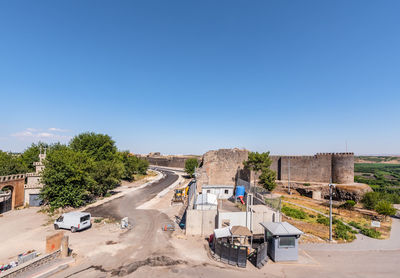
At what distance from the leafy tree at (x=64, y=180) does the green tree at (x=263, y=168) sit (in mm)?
24510

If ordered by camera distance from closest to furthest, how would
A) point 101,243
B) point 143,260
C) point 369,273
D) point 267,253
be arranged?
1. point 369,273
2. point 143,260
3. point 267,253
4. point 101,243

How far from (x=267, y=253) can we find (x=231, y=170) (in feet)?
63.7

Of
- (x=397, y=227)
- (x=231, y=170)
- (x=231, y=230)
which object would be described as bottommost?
(x=397, y=227)

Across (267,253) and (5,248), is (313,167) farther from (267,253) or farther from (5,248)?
(5,248)

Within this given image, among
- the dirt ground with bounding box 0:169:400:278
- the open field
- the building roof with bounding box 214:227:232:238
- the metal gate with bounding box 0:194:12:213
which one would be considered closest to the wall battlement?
the dirt ground with bounding box 0:169:400:278

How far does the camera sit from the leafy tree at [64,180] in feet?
76.5

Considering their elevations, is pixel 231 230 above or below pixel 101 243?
above

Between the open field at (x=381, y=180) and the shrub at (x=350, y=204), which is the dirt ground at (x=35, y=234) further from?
the open field at (x=381, y=180)

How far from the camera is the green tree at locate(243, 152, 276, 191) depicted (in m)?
30.8

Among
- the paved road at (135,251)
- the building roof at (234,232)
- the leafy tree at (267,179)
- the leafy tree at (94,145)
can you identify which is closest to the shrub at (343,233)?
the building roof at (234,232)

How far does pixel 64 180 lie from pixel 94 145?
1907cm

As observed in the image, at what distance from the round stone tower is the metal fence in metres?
37.4

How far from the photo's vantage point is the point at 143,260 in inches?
494

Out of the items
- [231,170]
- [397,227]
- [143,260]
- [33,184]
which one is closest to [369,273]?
[143,260]
